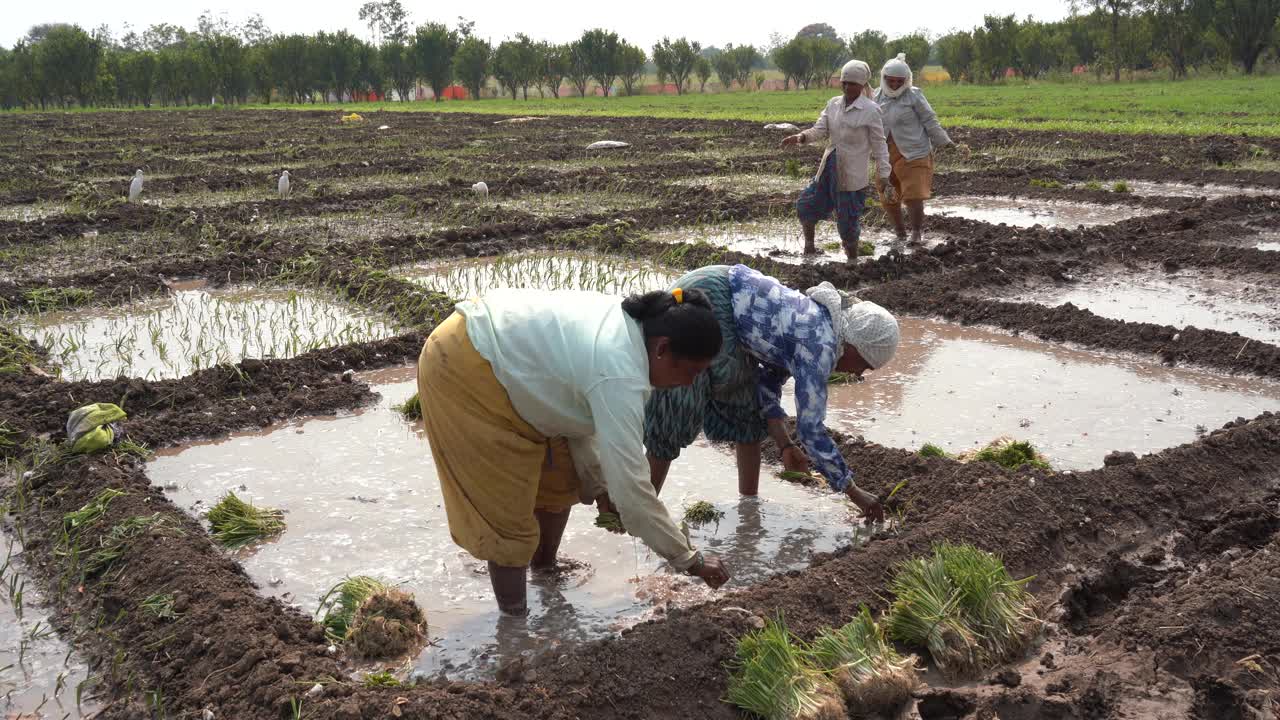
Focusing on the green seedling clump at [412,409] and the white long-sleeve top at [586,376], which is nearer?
the white long-sleeve top at [586,376]

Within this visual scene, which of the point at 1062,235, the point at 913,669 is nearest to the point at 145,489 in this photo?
the point at 913,669

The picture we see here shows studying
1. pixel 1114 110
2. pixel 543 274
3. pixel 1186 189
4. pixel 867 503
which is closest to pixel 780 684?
pixel 867 503

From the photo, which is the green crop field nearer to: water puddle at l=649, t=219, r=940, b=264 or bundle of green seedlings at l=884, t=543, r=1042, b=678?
water puddle at l=649, t=219, r=940, b=264

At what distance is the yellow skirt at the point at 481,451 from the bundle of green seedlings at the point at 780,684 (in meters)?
0.77

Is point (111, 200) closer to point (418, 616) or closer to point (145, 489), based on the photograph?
point (145, 489)

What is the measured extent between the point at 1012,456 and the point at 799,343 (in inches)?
58.9

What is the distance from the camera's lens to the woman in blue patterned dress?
370 centimetres

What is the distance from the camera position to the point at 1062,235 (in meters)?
9.68

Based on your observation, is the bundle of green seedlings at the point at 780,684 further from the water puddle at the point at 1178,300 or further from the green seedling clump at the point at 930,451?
the water puddle at the point at 1178,300

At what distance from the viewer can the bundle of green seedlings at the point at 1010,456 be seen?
4.65 m

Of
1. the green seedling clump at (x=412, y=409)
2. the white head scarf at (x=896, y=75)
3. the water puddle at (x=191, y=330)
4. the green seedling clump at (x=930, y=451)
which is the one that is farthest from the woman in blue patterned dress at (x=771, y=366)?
the white head scarf at (x=896, y=75)

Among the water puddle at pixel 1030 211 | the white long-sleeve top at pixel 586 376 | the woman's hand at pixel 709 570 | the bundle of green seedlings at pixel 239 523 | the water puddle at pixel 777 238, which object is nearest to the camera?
the white long-sleeve top at pixel 586 376

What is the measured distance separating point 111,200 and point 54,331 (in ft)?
21.2

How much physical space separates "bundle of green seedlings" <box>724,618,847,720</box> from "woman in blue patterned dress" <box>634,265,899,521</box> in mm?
837
